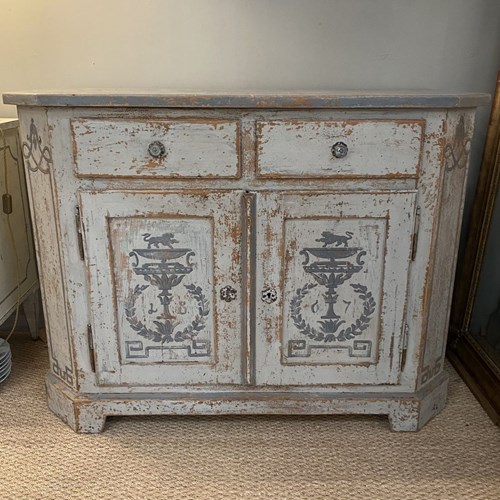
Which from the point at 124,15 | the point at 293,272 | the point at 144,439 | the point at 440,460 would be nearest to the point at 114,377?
the point at 144,439

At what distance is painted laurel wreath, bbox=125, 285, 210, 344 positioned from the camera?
137 centimetres

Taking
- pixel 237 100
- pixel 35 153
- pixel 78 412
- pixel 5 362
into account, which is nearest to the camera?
pixel 237 100

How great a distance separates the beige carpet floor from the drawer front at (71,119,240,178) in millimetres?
698

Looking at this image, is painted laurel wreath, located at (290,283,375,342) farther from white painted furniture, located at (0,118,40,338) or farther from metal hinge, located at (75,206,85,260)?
white painted furniture, located at (0,118,40,338)

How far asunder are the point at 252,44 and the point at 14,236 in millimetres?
971

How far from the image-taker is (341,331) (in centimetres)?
140

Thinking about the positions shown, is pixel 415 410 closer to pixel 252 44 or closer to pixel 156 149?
pixel 156 149

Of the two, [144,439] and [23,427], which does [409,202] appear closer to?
[144,439]

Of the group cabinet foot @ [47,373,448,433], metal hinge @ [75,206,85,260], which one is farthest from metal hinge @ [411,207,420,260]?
metal hinge @ [75,206,85,260]

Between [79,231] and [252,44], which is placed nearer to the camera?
[79,231]

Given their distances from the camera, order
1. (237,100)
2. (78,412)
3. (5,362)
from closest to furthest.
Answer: (237,100) < (78,412) < (5,362)

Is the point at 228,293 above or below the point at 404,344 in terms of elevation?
above

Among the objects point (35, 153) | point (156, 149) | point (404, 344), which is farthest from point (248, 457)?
point (35, 153)

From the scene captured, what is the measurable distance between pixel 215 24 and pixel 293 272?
859 mm
